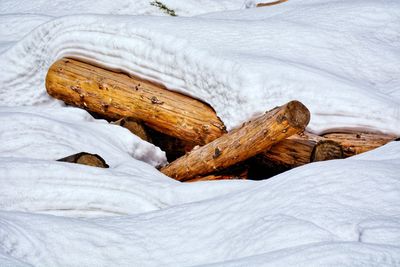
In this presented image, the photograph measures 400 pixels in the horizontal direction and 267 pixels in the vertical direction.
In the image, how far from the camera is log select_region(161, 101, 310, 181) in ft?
15.1

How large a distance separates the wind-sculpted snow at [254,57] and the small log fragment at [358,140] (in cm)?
7

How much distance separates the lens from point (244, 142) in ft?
16.0

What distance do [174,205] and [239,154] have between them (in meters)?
1.38

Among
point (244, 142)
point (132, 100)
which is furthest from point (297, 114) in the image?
point (132, 100)

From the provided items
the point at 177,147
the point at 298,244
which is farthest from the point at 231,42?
the point at 298,244

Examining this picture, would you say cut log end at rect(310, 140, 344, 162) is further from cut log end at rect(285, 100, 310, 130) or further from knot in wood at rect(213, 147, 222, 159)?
knot in wood at rect(213, 147, 222, 159)

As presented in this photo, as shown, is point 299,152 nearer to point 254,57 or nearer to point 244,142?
point 244,142

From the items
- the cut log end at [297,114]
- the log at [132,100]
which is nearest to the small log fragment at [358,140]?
the cut log end at [297,114]

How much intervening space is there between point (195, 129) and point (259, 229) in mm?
2717

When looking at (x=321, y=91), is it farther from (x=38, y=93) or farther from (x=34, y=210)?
(x=38, y=93)

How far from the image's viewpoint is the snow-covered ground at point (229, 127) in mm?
2693

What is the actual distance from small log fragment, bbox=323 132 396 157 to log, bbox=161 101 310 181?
329 millimetres

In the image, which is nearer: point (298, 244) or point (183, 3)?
point (298, 244)

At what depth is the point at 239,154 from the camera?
4941mm
